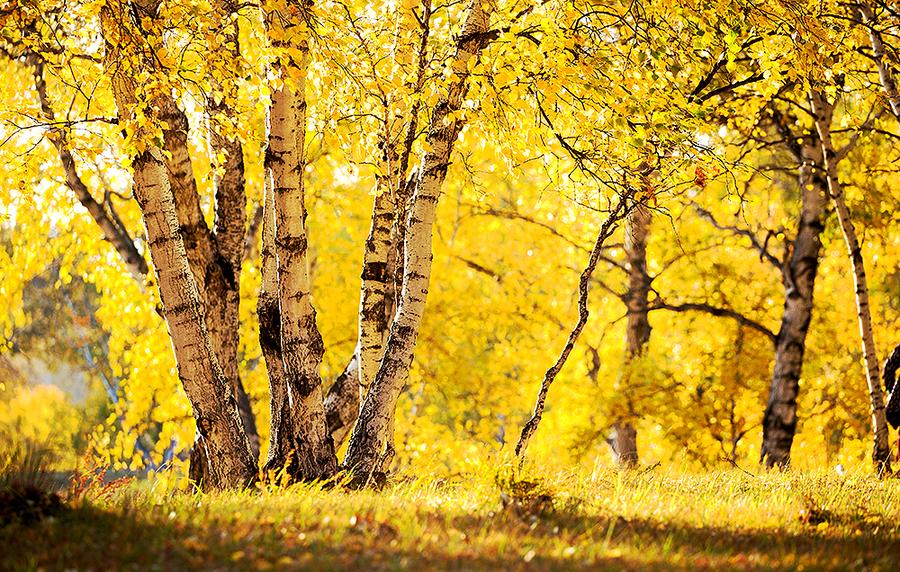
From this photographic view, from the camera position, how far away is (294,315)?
22.6 feet

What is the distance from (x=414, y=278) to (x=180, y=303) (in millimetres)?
1796

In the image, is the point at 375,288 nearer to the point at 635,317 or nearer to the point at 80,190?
the point at 80,190

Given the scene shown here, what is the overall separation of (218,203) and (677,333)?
11593 mm

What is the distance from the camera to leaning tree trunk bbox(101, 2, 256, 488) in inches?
258

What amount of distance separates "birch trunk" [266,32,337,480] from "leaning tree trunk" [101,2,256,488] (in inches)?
16.4

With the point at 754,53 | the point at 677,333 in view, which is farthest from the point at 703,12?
the point at 677,333

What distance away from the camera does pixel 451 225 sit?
1633 cm

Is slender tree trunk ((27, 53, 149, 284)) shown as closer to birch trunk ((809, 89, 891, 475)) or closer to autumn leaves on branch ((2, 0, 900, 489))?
autumn leaves on branch ((2, 0, 900, 489))

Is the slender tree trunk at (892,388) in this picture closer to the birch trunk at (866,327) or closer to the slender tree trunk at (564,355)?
the birch trunk at (866,327)

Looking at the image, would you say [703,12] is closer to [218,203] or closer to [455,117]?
[455,117]

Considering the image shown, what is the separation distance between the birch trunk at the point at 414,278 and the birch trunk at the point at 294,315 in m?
0.32

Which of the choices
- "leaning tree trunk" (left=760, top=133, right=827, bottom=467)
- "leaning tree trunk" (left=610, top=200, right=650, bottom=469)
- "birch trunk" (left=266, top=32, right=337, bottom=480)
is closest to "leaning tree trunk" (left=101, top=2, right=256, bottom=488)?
"birch trunk" (left=266, top=32, right=337, bottom=480)

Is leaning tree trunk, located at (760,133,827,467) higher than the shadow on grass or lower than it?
higher

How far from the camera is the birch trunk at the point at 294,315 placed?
22.2ft
